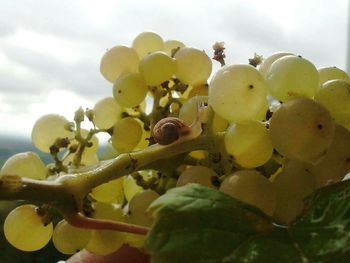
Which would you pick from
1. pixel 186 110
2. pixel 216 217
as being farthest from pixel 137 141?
pixel 216 217

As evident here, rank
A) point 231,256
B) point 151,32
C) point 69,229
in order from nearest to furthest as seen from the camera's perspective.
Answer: point 231,256 < point 69,229 < point 151,32

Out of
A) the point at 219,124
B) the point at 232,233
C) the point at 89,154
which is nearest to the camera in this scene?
the point at 232,233

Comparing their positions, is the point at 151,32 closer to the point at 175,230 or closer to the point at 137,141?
the point at 137,141

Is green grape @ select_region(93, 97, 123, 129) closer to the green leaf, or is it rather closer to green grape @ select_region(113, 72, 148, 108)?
green grape @ select_region(113, 72, 148, 108)

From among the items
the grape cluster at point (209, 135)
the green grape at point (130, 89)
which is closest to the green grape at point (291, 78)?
the grape cluster at point (209, 135)

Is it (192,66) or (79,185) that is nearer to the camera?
(79,185)

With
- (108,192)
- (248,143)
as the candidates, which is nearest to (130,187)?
(108,192)

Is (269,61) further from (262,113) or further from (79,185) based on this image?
(79,185)

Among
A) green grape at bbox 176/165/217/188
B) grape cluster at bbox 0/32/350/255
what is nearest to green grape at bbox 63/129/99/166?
→ grape cluster at bbox 0/32/350/255
